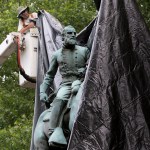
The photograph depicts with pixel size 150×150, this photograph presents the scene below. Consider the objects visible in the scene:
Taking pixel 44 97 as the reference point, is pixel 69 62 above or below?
above

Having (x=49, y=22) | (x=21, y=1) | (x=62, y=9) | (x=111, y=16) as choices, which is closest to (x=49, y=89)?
(x=111, y=16)

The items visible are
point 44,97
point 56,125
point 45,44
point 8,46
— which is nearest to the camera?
point 56,125

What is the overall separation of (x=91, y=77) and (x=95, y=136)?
0.87m

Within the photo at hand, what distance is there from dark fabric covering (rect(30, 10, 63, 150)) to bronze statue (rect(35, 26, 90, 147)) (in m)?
1.83

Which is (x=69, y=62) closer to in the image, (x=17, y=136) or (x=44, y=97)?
Answer: (x=44, y=97)

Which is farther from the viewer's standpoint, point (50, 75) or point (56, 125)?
point (50, 75)

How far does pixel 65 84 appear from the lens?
502 inches

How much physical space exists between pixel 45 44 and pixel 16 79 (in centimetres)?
1048

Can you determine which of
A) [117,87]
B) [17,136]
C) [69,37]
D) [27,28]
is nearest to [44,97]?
[69,37]

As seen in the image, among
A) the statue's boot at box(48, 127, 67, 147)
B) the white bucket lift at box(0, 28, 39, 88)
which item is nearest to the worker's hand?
the statue's boot at box(48, 127, 67, 147)

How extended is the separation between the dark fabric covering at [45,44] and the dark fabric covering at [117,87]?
296cm

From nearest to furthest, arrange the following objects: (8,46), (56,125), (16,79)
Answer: (56,125)
(8,46)
(16,79)

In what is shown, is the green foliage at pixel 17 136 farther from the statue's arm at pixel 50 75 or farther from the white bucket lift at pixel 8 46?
the statue's arm at pixel 50 75

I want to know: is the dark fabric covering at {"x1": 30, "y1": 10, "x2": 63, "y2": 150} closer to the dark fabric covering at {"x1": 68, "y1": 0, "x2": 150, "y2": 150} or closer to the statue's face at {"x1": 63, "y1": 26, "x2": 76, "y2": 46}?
the statue's face at {"x1": 63, "y1": 26, "x2": 76, "y2": 46}
